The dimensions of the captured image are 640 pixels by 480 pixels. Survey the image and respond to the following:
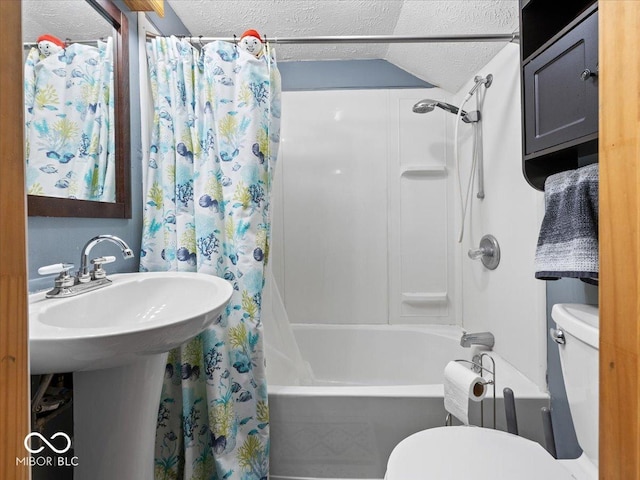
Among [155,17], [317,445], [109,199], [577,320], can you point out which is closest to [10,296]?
[109,199]

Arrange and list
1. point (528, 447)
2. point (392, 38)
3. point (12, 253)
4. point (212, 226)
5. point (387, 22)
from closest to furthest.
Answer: point (12, 253) → point (528, 447) → point (212, 226) → point (392, 38) → point (387, 22)

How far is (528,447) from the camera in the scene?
2.91 ft

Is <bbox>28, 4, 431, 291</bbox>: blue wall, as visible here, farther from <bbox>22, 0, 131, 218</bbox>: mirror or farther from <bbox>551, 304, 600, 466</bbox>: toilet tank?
<bbox>551, 304, 600, 466</bbox>: toilet tank

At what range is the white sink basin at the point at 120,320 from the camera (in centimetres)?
57

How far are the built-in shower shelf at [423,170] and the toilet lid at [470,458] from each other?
1.45 m

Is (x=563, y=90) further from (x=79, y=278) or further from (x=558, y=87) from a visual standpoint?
(x=79, y=278)

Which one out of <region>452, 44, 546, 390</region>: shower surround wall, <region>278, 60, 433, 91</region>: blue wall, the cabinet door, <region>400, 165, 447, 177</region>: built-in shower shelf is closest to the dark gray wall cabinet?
the cabinet door

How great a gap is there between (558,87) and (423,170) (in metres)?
1.20

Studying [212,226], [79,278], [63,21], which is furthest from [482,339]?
[63,21]

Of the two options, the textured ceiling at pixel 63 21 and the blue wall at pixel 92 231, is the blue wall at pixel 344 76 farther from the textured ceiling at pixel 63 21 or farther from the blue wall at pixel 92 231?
the textured ceiling at pixel 63 21

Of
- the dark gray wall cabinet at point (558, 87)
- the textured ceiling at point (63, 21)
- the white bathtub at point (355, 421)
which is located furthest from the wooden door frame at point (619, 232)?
the textured ceiling at point (63, 21)

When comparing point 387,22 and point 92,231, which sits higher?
point 387,22

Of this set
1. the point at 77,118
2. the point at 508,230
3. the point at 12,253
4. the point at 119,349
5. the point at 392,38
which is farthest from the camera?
the point at 508,230

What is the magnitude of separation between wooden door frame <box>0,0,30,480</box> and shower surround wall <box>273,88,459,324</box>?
1.76m
